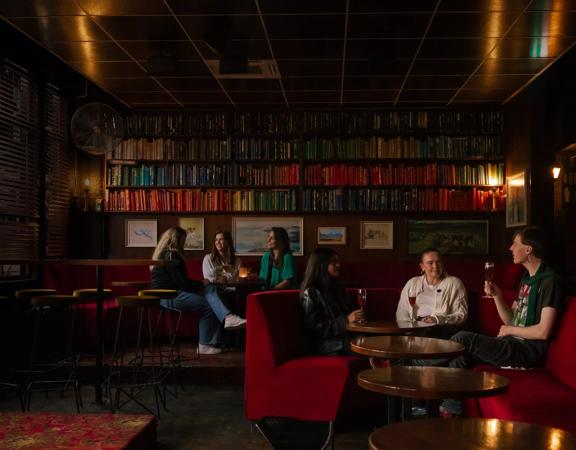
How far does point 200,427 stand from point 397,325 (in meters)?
1.42

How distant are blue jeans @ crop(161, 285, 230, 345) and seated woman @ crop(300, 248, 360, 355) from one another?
6.37 ft

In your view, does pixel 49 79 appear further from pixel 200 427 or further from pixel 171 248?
pixel 200 427

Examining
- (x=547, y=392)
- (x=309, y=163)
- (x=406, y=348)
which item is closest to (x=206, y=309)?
(x=309, y=163)

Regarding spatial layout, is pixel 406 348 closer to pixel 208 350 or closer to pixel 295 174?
pixel 208 350

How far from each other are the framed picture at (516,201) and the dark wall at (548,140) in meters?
0.14

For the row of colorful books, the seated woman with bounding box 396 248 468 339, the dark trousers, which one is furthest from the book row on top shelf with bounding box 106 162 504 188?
the dark trousers

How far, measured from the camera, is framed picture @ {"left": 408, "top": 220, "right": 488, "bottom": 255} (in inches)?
316

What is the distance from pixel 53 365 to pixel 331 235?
4087 millimetres

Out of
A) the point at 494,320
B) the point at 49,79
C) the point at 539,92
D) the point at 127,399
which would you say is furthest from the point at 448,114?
the point at 127,399

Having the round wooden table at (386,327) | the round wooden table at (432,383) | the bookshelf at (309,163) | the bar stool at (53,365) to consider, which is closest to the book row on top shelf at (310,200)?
the bookshelf at (309,163)

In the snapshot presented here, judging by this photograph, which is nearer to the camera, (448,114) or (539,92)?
(539,92)

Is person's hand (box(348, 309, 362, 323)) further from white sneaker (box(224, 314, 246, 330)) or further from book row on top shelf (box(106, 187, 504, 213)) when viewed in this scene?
book row on top shelf (box(106, 187, 504, 213))

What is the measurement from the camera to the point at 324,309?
4211mm

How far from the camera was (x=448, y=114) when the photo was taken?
8055 millimetres
